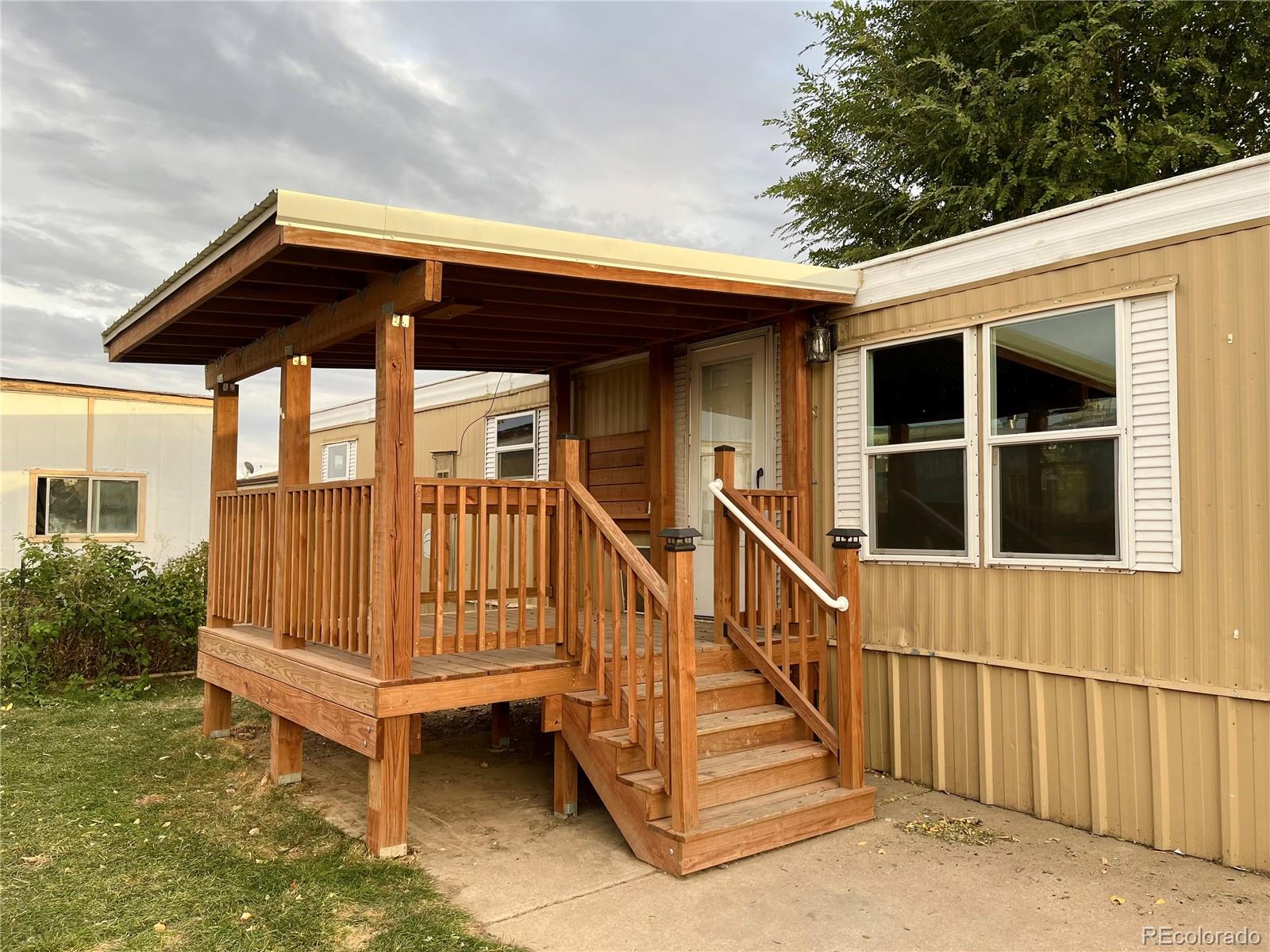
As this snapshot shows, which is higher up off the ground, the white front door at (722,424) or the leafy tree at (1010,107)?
the leafy tree at (1010,107)

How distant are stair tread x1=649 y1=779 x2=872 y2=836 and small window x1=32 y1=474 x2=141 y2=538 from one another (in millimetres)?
11931

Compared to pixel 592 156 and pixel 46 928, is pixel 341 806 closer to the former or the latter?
pixel 46 928

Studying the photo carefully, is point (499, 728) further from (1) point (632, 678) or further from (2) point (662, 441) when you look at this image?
(1) point (632, 678)

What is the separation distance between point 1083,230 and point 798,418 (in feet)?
5.91

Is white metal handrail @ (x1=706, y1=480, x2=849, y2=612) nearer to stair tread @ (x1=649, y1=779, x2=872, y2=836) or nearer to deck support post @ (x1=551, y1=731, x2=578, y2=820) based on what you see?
stair tread @ (x1=649, y1=779, x2=872, y2=836)

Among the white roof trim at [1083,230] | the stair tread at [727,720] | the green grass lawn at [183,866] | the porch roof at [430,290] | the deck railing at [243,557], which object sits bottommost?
the green grass lawn at [183,866]

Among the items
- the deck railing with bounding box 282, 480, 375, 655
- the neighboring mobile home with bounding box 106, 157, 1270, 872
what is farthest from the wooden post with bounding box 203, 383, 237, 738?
the deck railing with bounding box 282, 480, 375, 655

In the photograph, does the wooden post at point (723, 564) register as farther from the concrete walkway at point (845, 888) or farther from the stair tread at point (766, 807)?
the concrete walkway at point (845, 888)

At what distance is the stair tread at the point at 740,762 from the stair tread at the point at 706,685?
359 millimetres

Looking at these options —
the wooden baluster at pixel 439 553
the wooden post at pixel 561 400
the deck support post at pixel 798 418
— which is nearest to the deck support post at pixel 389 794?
the wooden baluster at pixel 439 553

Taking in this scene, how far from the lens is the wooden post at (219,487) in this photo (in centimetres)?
606

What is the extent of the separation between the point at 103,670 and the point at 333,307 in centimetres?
530

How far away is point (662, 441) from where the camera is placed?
6.28 metres

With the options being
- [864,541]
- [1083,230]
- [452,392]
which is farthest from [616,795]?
[452,392]
